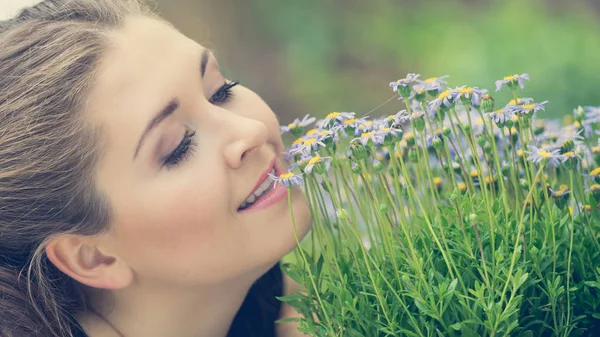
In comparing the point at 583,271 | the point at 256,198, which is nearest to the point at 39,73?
the point at 256,198

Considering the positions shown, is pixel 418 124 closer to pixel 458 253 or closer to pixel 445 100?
pixel 445 100

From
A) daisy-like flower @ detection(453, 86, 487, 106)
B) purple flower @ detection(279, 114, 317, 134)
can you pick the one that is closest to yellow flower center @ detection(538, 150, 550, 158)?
daisy-like flower @ detection(453, 86, 487, 106)

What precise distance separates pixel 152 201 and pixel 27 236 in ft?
0.66

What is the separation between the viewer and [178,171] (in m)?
0.98

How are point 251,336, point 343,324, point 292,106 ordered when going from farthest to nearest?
point 292,106 < point 251,336 < point 343,324

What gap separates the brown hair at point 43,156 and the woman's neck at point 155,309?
0.28 feet

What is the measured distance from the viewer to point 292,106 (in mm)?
3090

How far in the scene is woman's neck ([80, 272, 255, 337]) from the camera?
1.13 metres

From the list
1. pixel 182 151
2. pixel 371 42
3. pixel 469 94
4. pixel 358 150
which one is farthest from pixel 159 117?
pixel 371 42

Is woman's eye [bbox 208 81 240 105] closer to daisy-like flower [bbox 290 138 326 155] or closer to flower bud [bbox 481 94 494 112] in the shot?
daisy-like flower [bbox 290 138 326 155]

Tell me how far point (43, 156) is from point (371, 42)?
234 centimetres

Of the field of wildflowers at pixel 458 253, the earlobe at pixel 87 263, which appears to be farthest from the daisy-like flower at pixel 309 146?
the earlobe at pixel 87 263

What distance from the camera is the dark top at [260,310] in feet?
4.26

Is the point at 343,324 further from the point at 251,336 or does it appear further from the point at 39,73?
the point at 39,73
